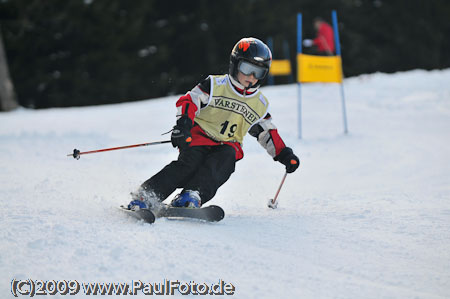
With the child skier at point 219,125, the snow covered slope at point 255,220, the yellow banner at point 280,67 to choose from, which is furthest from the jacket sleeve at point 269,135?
the yellow banner at point 280,67

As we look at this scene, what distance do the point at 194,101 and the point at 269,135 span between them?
0.74 meters

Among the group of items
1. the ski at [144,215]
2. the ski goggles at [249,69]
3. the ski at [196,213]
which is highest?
the ski goggles at [249,69]

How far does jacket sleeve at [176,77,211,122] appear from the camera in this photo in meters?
3.63

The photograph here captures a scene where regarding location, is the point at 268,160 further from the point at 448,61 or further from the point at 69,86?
the point at 448,61

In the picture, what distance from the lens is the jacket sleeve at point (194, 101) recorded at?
3.63m

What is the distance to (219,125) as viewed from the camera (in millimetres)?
3881

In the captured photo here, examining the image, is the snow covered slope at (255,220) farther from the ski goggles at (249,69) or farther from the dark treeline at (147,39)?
the dark treeline at (147,39)

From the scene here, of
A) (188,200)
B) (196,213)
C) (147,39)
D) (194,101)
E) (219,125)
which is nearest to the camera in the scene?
(196,213)

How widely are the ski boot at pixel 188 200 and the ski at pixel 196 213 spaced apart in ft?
0.28

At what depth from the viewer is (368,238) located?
10.4 feet

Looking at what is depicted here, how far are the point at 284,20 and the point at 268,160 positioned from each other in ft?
60.3

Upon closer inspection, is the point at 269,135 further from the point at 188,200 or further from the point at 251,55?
the point at 188,200

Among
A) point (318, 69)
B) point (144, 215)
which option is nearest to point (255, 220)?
point (144, 215)

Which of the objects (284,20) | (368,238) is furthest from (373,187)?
(284,20)
